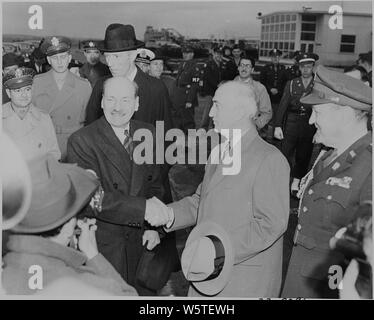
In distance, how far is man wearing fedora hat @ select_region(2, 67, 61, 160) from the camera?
264 cm

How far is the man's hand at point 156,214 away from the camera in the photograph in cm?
256

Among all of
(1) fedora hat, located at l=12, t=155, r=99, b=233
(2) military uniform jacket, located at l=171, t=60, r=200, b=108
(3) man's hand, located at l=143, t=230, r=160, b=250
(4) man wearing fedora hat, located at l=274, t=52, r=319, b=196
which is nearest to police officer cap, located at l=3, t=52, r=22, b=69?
(1) fedora hat, located at l=12, t=155, r=99, b=233

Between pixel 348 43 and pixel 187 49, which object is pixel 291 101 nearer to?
pixel 348 43

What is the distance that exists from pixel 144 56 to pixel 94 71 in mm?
285

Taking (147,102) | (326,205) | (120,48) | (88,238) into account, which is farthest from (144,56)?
(326,205)

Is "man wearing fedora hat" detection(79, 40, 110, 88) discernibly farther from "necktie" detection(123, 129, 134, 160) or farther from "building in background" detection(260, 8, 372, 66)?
"building in background" detection(260, 8, 372, 66)

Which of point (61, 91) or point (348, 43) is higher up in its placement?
point (348, 43)

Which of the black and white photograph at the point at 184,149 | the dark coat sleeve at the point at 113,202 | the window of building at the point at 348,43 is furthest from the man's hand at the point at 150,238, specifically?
Answer: the window of building at the point at 348,43

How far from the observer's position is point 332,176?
90.1 inches

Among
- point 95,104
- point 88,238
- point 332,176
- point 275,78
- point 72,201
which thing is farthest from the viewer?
point 275,78

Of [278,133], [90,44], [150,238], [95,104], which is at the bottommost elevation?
[150,238]

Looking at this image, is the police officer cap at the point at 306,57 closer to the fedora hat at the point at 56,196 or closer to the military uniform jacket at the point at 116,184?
the military uniform jacket at the point at 116,184

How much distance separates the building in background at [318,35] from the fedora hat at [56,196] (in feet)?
4.14
